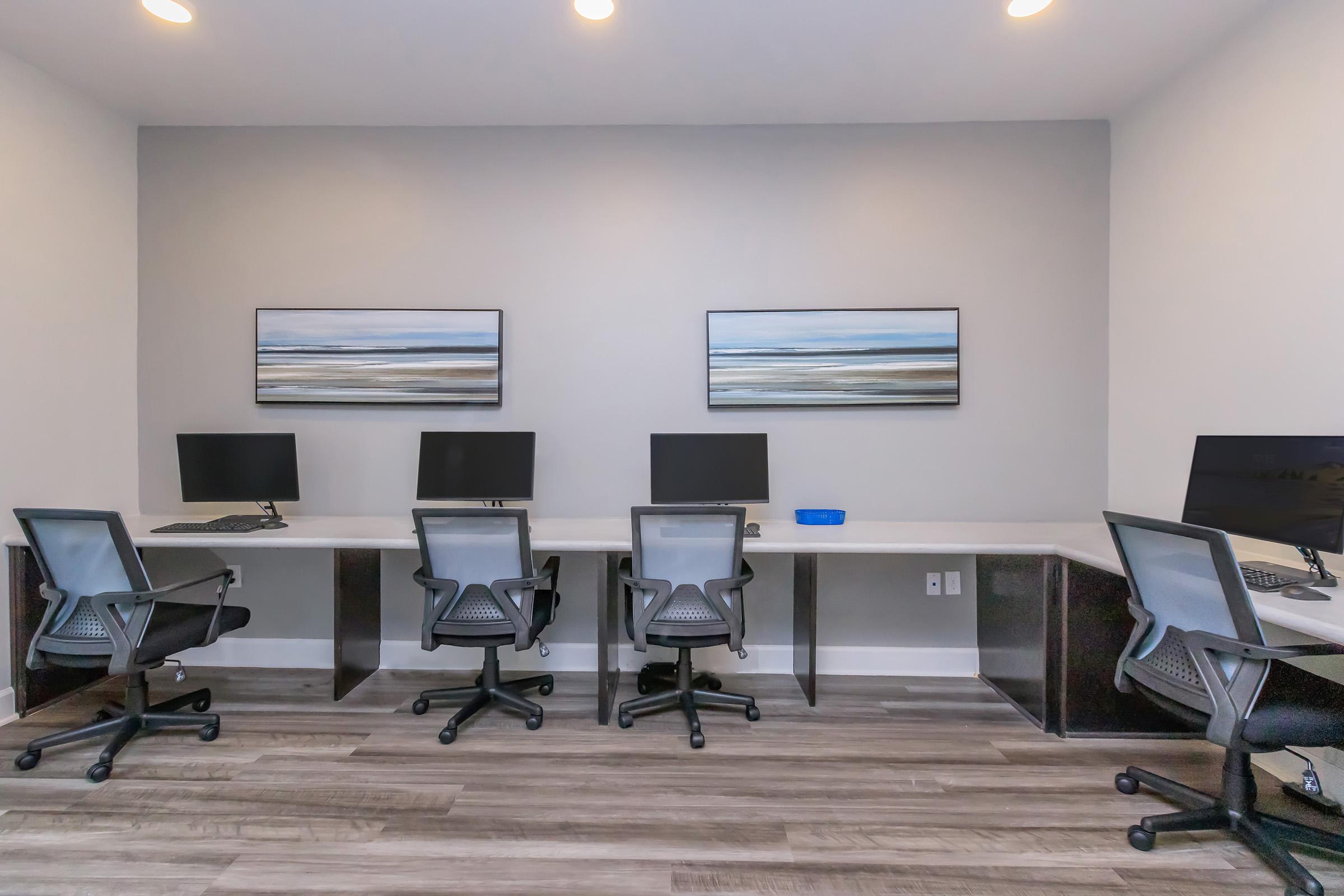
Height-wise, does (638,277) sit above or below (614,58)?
below

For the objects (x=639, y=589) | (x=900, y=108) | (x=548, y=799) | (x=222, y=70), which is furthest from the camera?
(x=900, y=108)

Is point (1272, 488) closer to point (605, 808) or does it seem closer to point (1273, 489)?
point (1273, 489)

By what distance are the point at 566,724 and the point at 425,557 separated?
94 centimetres

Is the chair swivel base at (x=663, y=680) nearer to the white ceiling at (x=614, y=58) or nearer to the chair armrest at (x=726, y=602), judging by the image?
the chair armrest at (x=726, y=602)

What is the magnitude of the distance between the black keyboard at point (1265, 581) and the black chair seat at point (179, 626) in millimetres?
3626

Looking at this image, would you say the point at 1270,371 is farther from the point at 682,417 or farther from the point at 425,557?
the point at 425,557

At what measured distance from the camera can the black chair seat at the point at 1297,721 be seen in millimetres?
1653

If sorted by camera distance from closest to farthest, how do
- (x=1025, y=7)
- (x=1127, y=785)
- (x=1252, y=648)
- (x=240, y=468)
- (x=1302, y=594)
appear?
(x=1252, y=648) < (x=1302, y=594) < (x=1127, y=785) < (x=1025, y=7) < (x=240, y=468)

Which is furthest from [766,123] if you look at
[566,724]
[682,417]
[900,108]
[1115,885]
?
[1115,885]

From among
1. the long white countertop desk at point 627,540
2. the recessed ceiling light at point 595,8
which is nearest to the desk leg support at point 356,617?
the long white countertop desk at point 627,540

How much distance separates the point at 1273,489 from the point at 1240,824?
1.04 meters

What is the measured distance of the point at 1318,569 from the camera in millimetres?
1961

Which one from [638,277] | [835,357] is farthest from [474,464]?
[835,357]

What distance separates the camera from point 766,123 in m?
3.30
